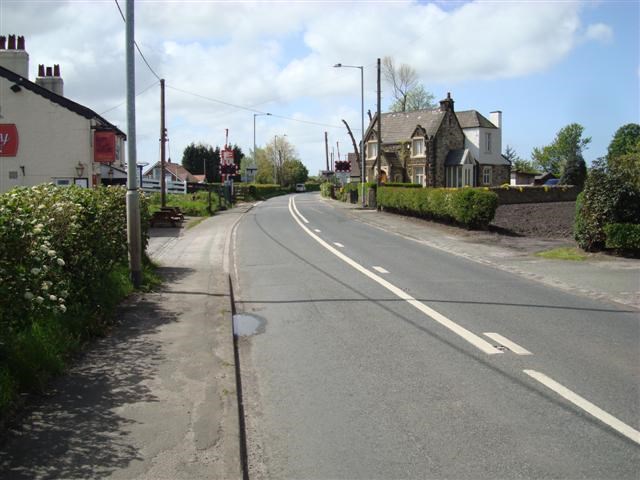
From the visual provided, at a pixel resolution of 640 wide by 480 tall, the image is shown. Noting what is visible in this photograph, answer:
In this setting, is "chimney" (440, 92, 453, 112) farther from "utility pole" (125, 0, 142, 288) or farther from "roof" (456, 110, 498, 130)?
"utility pole" (125, 0, 142, 288)

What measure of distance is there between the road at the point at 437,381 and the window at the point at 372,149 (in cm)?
5892

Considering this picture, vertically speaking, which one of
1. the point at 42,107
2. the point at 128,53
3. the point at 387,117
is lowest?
the point at 128,53

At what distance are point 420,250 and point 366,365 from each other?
42.9ft

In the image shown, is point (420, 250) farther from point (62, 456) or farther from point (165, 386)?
point (62, 456)

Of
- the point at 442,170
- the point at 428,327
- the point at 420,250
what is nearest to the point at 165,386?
the point at 428,327

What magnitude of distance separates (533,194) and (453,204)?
76.1 feet

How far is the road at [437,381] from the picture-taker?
4609 millimetres

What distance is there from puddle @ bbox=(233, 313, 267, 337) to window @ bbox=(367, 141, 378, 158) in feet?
203

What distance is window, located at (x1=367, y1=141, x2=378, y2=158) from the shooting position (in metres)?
70.6

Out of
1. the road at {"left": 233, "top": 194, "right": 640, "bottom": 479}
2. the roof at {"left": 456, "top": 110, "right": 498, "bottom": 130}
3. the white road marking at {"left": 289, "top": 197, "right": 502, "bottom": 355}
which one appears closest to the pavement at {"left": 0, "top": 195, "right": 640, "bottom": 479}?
the road at {"left": 233, "top": 194, "right": 640, "bottom": 479}

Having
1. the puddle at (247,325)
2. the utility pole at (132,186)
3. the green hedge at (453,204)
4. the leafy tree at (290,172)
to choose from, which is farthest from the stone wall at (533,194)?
the leafy tree at (290,172)

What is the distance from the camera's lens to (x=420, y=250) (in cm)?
1972

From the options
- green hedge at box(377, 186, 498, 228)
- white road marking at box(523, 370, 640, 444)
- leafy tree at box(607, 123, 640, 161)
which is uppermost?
leafy tree at box(607, 123, 640, 161)

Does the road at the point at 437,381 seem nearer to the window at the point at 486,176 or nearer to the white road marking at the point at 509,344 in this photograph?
the white road marking at the point at 509,344
